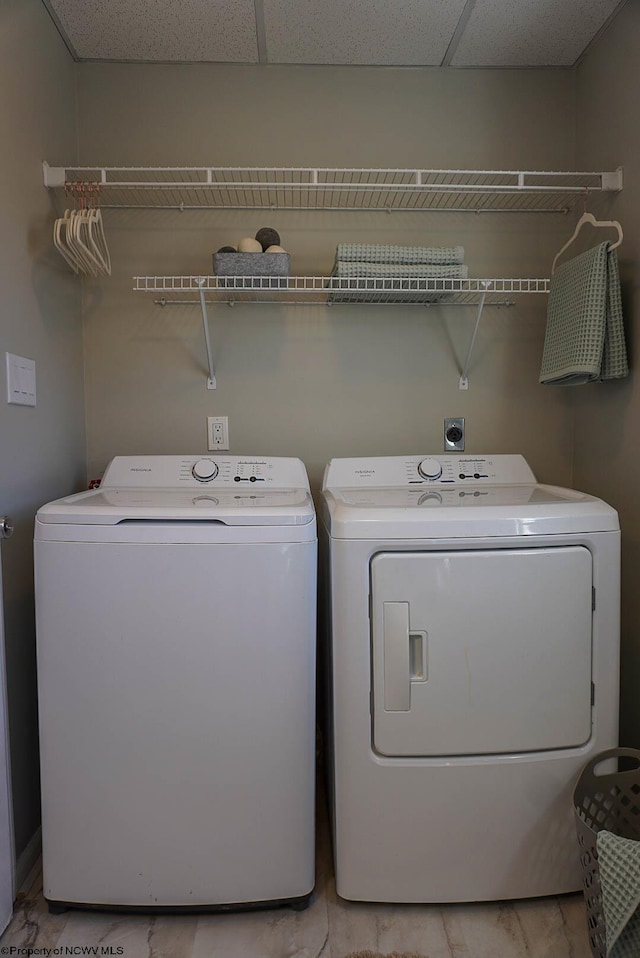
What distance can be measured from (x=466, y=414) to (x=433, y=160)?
859mm

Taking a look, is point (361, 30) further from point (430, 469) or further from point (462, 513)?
point (462, 513)

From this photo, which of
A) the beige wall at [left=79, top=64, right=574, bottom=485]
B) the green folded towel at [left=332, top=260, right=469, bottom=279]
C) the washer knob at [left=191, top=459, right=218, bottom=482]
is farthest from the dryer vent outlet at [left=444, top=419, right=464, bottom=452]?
the washer knob at [left=191, top=459, right=218, bottom=482]

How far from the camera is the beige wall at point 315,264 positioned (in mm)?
1930

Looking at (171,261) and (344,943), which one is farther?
(171,261)

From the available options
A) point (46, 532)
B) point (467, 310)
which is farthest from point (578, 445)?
point (46, 532)

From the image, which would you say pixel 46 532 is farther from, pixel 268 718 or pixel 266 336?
pixel 266 336

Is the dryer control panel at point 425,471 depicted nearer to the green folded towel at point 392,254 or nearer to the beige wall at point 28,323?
the green folded towel at point 392,254

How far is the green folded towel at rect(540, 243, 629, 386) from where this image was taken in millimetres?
1606

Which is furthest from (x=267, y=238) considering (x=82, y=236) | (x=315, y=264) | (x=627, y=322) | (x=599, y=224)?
(x=627, y=322)

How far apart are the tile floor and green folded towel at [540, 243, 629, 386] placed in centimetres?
136

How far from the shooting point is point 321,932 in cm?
133

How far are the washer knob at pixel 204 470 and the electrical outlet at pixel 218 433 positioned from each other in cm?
21

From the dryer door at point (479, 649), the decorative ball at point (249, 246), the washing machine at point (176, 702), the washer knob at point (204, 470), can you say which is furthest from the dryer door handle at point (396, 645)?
the decorative ball at point (249, 246)

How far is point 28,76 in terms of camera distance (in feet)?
5.10
